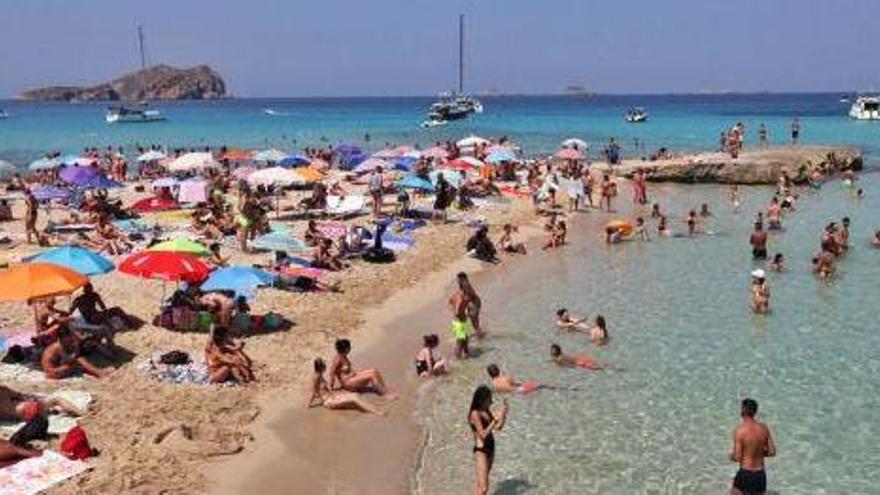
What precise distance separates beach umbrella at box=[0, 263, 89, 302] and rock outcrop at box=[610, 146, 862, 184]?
30.7m

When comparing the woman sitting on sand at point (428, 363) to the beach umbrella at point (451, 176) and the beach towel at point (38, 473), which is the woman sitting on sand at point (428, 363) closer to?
the beach towel at point (38, 473)

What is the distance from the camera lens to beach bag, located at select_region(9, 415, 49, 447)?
1017cm

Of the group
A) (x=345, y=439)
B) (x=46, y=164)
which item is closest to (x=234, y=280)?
(x=345, y=439)

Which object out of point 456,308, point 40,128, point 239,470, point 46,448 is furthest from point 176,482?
point 40,128

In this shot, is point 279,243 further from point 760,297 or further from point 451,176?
point 451,176

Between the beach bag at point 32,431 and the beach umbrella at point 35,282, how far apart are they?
219 centimetres

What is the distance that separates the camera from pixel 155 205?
88.3ft

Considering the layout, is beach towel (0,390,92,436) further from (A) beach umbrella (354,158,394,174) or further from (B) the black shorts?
(A) beach umbrella (354,158,394,174)

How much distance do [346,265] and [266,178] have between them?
5072mm

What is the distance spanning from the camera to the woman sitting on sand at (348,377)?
41.8 feet

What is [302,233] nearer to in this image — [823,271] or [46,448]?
[823,271]

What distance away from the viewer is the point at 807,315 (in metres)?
17.2

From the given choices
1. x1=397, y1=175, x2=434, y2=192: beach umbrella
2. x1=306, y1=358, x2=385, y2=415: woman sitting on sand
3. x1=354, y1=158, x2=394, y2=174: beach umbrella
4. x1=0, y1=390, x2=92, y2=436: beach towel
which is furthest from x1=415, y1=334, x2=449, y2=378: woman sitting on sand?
x1=354, y1=158, x2=394, y2=174: beach umbrella

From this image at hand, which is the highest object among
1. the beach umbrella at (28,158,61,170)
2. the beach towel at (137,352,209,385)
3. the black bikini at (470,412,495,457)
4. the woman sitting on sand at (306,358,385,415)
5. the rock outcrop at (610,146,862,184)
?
the beach umbrella at (28,158,61,170)
